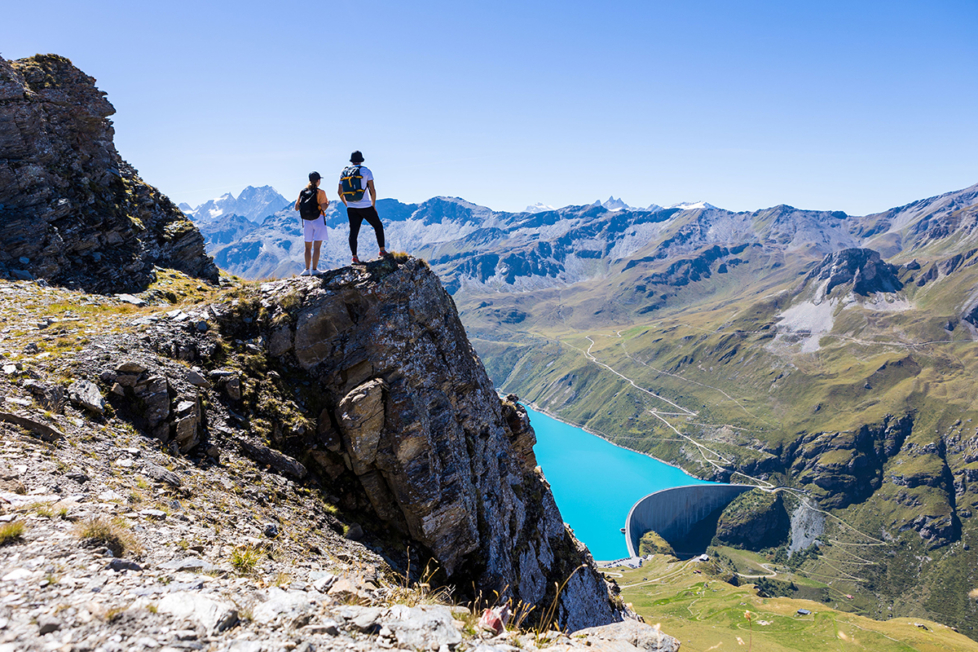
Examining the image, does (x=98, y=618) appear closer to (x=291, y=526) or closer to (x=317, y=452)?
(x=291, y=526)

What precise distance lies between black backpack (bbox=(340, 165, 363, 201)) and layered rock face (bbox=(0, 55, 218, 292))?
10.8 metres

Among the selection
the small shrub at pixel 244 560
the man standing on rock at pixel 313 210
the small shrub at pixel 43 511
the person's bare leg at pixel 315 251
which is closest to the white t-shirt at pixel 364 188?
the man standing on rock at pixel 313 210

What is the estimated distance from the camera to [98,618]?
18.1 feet

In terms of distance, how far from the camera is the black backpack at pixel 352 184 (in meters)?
18.0

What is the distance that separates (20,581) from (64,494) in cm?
262

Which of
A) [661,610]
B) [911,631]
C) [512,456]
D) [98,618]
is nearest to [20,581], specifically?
[98,618]

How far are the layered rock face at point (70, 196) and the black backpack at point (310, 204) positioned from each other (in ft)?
29.7

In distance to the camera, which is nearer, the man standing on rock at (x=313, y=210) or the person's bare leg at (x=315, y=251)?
the man standing on rock at (x=313, y=210)

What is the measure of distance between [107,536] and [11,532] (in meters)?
1.08

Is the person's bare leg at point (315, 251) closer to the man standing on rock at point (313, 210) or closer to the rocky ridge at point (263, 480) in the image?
the man standing on rock at point (313, 210)

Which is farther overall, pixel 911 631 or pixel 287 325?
pixel 911 631

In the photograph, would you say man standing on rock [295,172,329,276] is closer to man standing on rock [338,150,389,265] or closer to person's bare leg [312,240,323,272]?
person's bare leg [312,240,323,272]

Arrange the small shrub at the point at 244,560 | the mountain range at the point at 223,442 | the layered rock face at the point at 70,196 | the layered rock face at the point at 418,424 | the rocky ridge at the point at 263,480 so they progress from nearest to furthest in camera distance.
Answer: the rocky ridge at the point at 263,480, the mountain range at the point at 223,442, the small shrub at the point at 244,560, the layered rock face at the point at 418,424, the layered rock face at the point at 70,196

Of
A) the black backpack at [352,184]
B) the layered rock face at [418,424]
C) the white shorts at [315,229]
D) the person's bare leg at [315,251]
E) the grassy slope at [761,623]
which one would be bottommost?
the grassy slope at [761,623]
